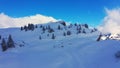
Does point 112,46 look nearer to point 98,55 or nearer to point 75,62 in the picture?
point 98,55

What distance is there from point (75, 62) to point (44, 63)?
11082 mm

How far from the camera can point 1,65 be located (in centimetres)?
7856

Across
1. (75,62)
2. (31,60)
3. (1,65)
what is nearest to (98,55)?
(75,62)

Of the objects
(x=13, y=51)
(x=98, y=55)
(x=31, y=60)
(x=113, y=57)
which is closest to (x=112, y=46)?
(x=98, y=55)

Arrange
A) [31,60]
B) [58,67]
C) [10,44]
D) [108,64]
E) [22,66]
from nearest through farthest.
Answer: [108,64] → [58,67] → [22,66] → [31,60] → [10,44]

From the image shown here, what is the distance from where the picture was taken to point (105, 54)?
76.7m

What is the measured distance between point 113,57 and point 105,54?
235 inches

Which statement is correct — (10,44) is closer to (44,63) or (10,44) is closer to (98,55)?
(44,63)

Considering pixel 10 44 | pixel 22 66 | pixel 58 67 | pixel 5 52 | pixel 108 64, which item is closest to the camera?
pixel 108 64

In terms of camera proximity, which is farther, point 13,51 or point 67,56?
point 13,51

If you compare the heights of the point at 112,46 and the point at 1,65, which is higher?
the point at 112,46

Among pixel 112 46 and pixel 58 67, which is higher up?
pixel 112 46

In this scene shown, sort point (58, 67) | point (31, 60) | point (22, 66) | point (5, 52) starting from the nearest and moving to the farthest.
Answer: point (58, 67) < point (22, 66) < point (31, 60) < point (5, 52)

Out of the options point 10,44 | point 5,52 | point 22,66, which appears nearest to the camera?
point 22,66
